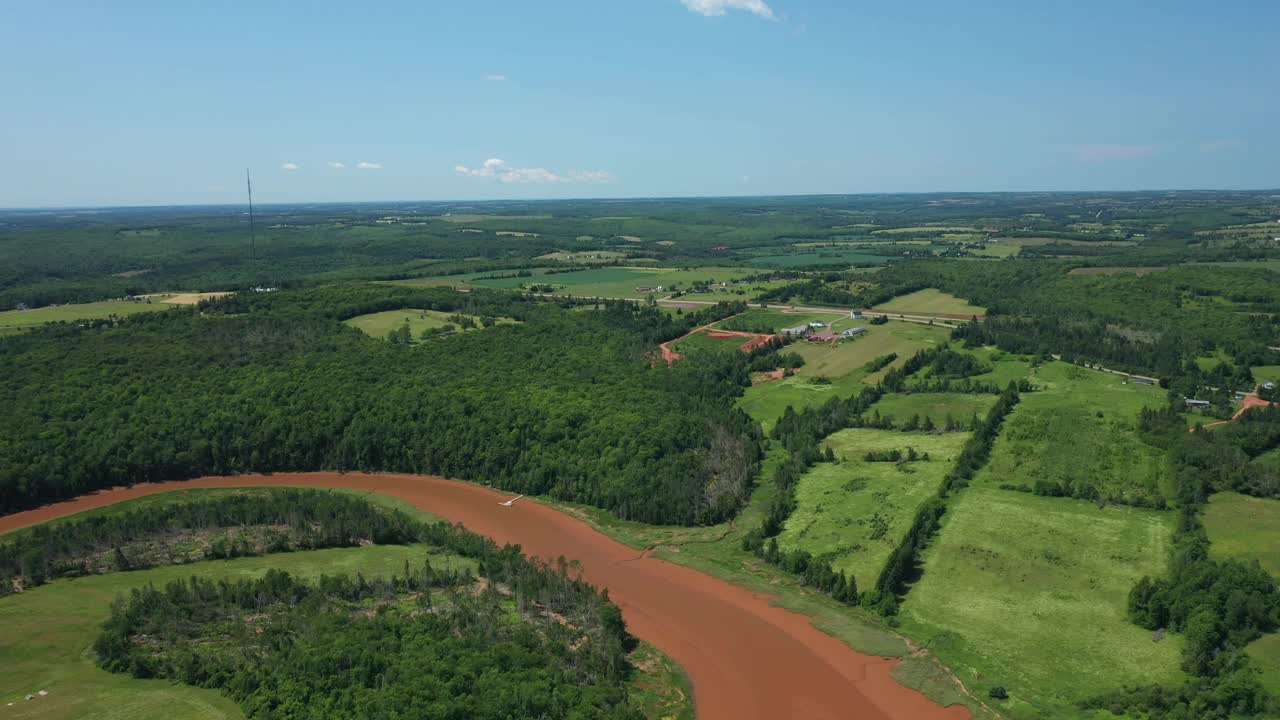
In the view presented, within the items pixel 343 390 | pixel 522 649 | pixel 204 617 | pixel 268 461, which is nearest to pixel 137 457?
pixel 268 461

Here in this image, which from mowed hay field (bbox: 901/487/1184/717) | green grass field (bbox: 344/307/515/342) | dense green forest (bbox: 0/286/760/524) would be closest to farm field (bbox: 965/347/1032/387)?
dense green forest (bbox: 0/286/760/524)

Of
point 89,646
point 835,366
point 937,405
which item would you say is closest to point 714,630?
point 89,646

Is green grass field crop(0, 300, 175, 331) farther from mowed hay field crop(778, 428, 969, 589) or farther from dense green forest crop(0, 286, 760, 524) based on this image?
mowed hay field crop(778, 428, 969, 589)

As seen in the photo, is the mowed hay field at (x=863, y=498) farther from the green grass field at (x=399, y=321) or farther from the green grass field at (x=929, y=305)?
the green grass field at (x=929, y=305)

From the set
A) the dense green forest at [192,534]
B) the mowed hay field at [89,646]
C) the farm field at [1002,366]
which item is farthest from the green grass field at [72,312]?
the farm field at [1002,366]

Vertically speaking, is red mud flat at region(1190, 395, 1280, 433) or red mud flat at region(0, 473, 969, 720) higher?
red mud flat at region(1190, 395, 1280, 433)

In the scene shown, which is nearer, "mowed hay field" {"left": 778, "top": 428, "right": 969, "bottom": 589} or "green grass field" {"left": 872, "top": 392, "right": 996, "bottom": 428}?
→ "mowed hay field" {"left": 778, "top": 428, "right": 969, "bottom": 589}

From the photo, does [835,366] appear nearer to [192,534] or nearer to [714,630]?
[714,630]
